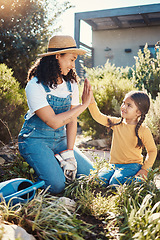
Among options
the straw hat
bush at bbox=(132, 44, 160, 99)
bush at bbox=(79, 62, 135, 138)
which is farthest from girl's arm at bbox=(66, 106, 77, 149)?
bush at bbox=(132, 44, 160, 99)

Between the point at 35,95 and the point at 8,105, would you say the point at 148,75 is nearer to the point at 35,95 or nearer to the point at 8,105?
the point at 8,105

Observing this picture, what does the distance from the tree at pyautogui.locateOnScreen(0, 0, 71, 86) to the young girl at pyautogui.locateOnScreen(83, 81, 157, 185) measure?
15.5 feet

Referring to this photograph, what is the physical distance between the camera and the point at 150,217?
156 cm

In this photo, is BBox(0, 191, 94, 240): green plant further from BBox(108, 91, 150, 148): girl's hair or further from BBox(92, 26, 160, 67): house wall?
BBox(92, 26, 160, 67): house wall

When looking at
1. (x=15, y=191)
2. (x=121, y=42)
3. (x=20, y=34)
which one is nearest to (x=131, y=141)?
(x=15, y=191)

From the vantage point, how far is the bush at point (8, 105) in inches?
164

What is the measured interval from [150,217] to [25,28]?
20.6 feet

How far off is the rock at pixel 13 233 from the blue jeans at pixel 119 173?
1.11 m

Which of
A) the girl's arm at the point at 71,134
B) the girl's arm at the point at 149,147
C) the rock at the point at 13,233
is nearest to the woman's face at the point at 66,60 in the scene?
the girl's arm at the point at 71,134

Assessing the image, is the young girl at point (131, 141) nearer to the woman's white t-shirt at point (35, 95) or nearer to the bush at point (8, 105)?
the woman's white t-shirt at point (35, 95)

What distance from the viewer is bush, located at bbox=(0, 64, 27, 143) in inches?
164

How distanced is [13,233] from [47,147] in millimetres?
1099

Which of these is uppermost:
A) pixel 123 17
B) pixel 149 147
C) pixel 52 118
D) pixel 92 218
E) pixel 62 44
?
pixel 123 17

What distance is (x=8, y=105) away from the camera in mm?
4285
